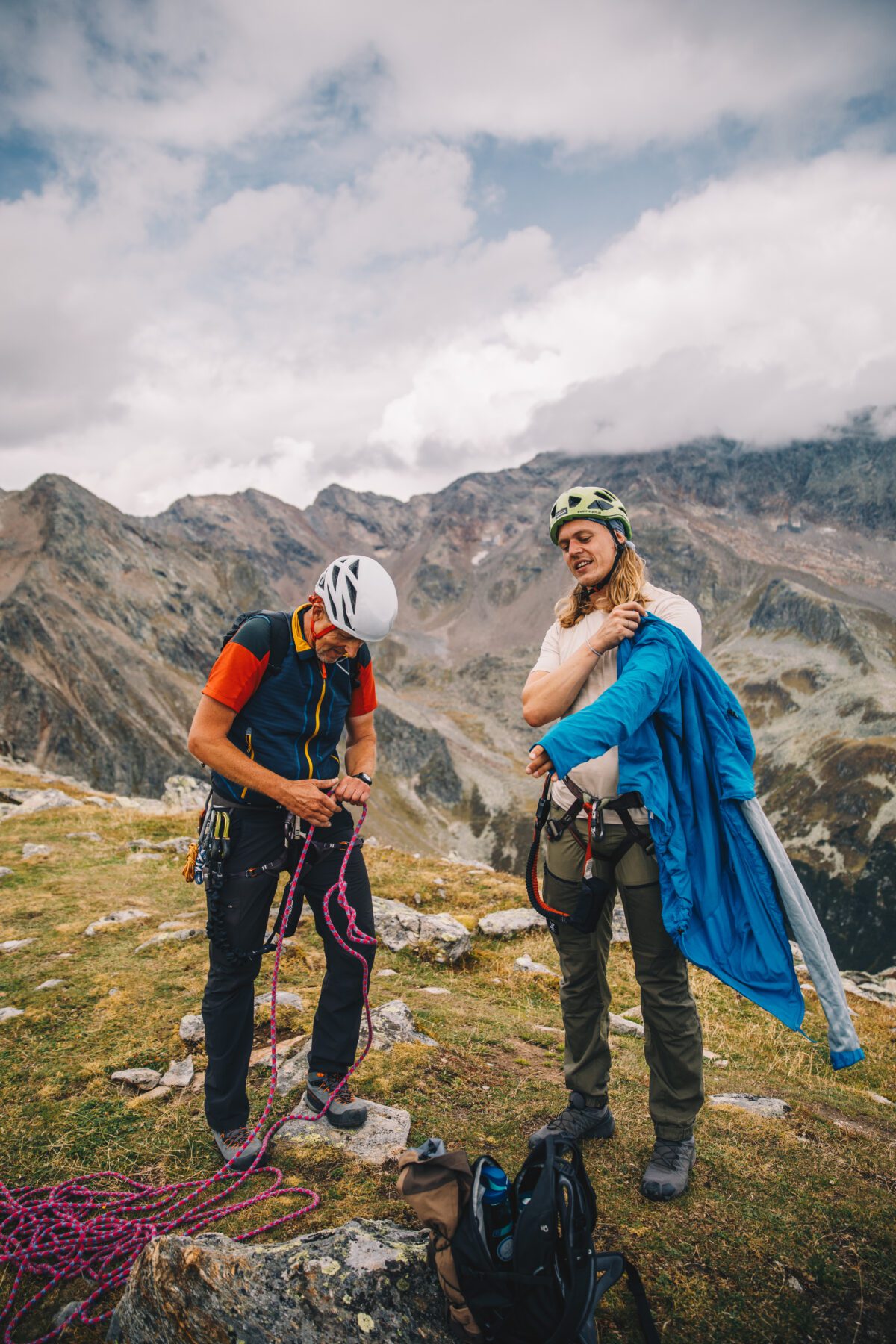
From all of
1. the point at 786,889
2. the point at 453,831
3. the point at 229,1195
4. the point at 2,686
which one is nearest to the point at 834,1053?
the point at 786,889

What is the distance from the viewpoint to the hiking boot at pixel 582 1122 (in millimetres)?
5422

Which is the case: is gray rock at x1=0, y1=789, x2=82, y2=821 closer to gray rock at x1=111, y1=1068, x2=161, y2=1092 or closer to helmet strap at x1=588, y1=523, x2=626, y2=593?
gray rock at x1=111, y1=1068, x2=161, y2=1092

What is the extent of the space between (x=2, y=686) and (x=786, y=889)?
4890 inches

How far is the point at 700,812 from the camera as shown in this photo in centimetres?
493

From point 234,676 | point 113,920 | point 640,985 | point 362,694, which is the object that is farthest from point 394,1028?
point 113,920

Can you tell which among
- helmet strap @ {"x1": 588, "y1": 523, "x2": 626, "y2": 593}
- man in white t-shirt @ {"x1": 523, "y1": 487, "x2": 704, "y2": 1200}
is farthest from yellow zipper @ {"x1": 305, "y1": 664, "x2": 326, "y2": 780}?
helmet strap @ {"x1": 588, "y1": 523, "x2": 626, "y2": 593}

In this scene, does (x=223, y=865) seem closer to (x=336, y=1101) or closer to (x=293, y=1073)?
(x=336, y=1101)

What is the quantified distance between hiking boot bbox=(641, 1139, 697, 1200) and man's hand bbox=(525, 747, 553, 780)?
2.98 meters

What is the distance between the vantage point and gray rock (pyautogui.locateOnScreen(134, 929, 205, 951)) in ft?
34.1

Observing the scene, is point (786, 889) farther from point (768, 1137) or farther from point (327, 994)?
point (327, 994)

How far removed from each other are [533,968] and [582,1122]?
584cm

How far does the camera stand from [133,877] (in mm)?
14727

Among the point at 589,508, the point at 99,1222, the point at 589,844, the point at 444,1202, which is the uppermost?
the point at 589,508

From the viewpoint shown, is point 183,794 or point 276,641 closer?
point 276,641
